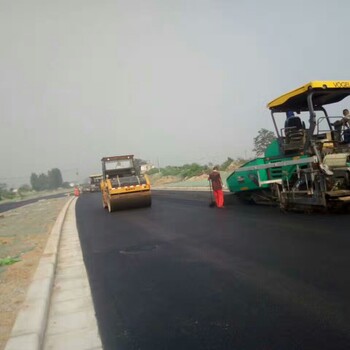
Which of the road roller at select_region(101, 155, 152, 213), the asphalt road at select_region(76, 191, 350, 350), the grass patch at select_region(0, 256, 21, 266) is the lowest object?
the asphalt road at select_region(76, 191, 350, 350)

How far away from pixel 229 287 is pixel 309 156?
6.54 m

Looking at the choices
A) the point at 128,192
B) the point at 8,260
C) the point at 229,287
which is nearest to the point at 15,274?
the point at 8,260

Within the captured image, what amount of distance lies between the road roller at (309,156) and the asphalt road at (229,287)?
843mm

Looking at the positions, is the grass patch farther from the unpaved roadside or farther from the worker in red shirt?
the worker in red shirt

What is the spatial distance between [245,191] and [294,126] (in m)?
3.72

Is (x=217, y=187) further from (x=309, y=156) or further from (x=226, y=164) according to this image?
(x=226, y=164)

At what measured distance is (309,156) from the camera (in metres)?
11.1

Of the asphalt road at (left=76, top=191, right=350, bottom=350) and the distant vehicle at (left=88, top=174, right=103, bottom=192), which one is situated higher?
the distant vehicle at (left=88, top=174, right=103, bottom=192)

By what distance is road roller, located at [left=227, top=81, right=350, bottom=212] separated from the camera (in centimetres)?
1044

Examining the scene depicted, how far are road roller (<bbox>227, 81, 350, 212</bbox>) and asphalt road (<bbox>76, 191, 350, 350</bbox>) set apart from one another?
2.77 ft

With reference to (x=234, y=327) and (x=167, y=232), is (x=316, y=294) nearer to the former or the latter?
(x=234, y=327)

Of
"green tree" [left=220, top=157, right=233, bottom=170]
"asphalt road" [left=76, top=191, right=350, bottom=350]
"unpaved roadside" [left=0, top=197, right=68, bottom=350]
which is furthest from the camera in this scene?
"green tree" [left=220, top=157, right=233, bottom=170]

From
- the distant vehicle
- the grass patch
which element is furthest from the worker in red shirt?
the distant vehicle

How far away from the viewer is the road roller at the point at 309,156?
10.4 m
